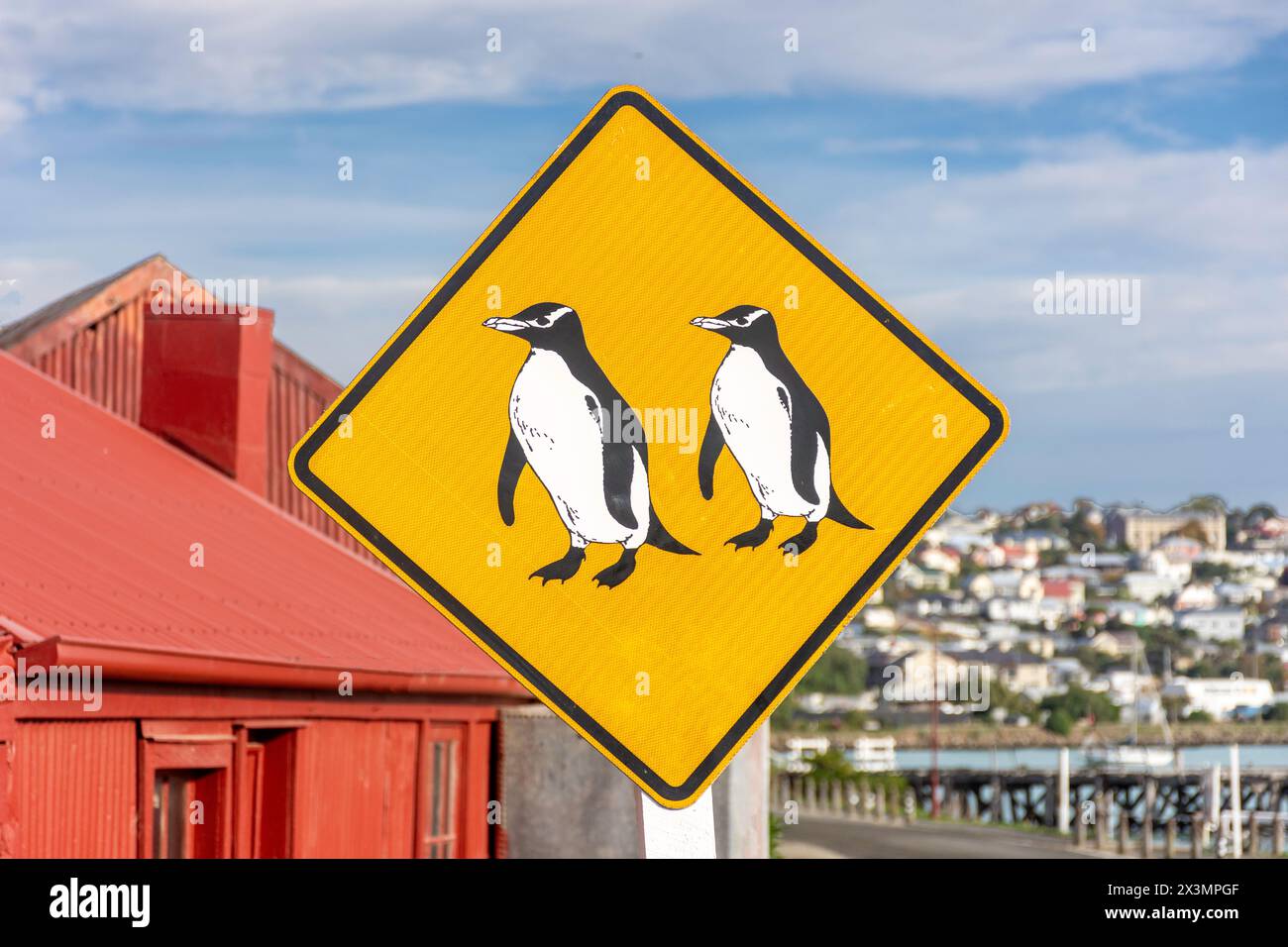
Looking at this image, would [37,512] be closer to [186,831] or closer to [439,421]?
[186,831]

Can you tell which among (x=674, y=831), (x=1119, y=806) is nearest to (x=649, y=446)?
(x=674, y=831)

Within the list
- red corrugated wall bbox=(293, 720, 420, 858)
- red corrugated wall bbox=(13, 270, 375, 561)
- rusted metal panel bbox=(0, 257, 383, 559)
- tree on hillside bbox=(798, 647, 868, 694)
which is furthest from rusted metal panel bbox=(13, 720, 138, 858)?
tree on hillside bbox=(798, 647, 868, 694)

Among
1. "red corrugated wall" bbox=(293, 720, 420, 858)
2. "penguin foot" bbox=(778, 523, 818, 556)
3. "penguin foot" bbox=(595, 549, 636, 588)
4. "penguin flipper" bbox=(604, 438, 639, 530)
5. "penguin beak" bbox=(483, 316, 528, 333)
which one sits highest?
"penguin beak" bbox=(483, 316, 528, 333)

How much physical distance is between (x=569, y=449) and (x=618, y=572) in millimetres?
229

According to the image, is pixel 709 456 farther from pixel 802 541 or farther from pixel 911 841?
pixel 911 841

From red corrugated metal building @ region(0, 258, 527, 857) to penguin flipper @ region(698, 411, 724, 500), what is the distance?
4738 millimetres

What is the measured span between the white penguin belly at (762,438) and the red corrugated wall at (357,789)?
7835 millimetres

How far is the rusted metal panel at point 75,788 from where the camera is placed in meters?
7.39

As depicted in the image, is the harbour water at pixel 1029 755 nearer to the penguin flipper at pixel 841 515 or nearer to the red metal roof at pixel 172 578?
the red metal roof at pixel 172 578

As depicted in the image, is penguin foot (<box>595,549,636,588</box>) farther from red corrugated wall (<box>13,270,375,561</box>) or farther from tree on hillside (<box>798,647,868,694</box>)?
tree on hillside (<box>798,647,868,694</box>)

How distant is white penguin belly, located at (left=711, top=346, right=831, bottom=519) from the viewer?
2.95 meters

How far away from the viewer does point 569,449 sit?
294 centimetres
